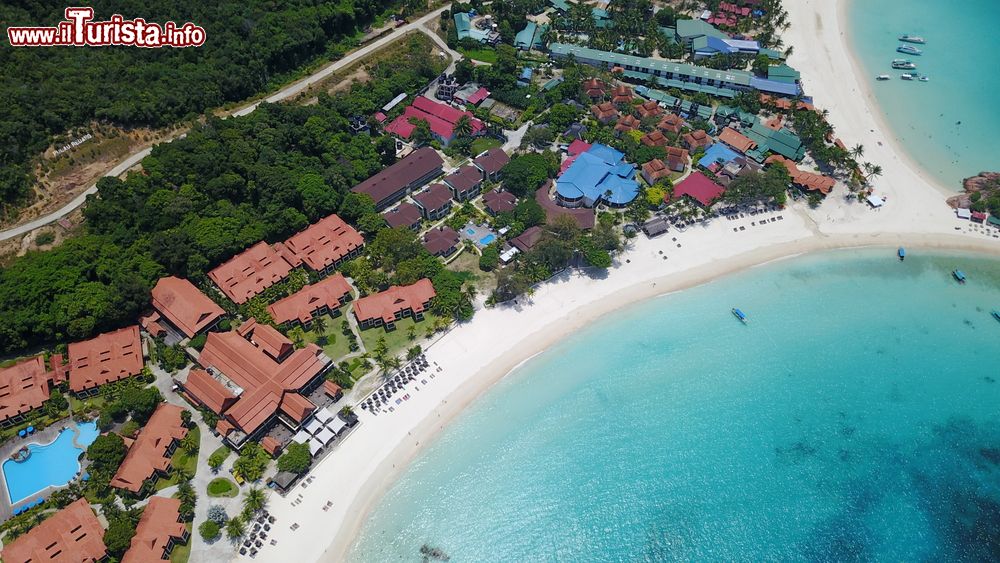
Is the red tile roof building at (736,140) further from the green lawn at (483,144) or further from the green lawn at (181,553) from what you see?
the green lawn at (181,553)

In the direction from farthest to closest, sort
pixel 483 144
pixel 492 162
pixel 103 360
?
pixel 483 144
pixel 492 162
pixel 103 360

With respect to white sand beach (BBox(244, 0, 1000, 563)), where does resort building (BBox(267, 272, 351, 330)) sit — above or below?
above

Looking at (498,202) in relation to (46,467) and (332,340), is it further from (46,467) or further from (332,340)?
(46,467)

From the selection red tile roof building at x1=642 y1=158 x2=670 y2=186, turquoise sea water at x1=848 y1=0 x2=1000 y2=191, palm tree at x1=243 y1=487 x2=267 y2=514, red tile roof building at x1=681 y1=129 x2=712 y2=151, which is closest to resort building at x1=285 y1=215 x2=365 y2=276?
palm tree at x1=243 y1=487 x2=267 y2=514

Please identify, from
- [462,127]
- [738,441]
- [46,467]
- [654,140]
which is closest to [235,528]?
[46,467]

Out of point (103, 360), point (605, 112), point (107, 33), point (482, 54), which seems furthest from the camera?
point (482, 54)

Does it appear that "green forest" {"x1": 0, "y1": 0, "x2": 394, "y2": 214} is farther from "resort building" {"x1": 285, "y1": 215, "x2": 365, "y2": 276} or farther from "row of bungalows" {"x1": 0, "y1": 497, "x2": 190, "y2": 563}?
"row of bungalows" {"x1": 0, "y1": 497, "x2": 190, "y2": 563}
